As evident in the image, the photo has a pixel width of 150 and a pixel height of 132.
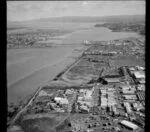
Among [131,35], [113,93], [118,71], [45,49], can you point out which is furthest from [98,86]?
[131,35]

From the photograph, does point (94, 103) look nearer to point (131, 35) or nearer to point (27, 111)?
point (27, 111)

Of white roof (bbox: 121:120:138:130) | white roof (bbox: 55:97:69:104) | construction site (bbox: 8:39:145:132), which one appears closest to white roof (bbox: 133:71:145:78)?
construction site (bbox: 8:39:145:132)

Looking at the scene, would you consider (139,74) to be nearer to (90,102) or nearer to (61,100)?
(90,102)

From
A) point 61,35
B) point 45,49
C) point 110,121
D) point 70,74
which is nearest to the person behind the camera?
point 110,121

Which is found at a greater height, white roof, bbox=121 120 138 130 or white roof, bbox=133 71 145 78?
white roof, bbox=133 71 145 78

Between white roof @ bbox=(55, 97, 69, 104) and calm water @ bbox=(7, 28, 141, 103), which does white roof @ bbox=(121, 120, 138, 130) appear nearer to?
white roof @ bbox=(55, 97, 69, 104)

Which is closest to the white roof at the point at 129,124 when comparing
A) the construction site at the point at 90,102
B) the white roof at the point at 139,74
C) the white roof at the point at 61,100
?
the construction site at the point at 90,102
